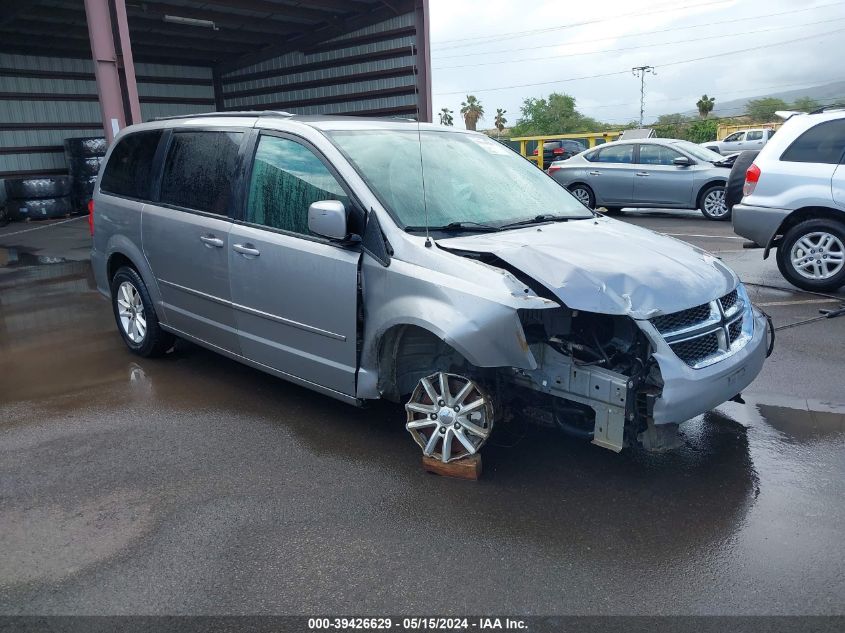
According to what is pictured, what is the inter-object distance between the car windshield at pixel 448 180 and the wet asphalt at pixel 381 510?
133 cm

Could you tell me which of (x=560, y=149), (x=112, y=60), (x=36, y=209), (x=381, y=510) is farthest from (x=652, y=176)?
(x=36, y=209)

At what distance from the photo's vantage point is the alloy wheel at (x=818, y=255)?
7168 mm

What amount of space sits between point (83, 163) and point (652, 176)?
43.0ft

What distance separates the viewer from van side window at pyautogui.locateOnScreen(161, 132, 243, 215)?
4672 mm

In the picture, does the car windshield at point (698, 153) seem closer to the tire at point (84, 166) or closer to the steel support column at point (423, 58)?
the steel support column at point (423, 58)

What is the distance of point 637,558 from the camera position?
117 inches

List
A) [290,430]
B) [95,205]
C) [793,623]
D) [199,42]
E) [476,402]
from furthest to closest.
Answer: [199,42], [95,205], [290,430], [476,402], [793,623]

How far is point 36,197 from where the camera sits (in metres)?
16.7

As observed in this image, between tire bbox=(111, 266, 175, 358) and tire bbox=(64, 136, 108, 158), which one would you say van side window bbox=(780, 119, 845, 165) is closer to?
tire bbox=(111, 266, 175, 358)

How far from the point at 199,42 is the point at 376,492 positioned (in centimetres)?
1698

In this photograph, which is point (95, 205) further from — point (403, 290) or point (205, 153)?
point (403, 290)

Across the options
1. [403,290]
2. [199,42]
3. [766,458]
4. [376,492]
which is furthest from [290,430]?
[199,42]

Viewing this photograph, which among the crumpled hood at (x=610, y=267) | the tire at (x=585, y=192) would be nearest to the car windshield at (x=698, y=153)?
the tire at (x=585, y=192)

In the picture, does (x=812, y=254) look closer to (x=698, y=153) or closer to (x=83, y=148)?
(x=698, y=153)
